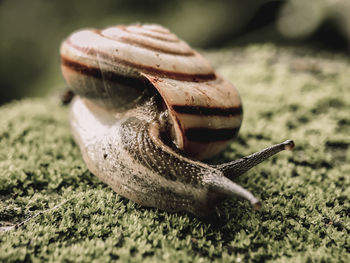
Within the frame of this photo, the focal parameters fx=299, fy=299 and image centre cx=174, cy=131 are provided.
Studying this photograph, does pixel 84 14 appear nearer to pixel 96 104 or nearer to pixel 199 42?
pixel 199 42

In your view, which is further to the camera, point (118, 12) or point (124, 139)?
point (118, 12)

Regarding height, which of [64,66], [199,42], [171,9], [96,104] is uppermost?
[64,66]

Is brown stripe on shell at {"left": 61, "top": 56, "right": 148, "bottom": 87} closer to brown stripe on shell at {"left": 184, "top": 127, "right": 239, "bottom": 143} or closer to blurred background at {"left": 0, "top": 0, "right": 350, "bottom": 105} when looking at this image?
brown stripe on shell at {"left": 184, "top": 127, "right": 239, "bottom": 143}

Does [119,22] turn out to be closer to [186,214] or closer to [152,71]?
[152,71]

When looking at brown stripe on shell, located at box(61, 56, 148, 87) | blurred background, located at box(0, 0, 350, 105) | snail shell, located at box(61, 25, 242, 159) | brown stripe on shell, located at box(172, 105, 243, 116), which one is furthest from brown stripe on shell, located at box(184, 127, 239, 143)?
blurred background, located at box(0, 0, 350, 105)

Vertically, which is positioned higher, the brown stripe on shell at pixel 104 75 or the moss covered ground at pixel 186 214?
the brown stripe on shell at pixel 104 75

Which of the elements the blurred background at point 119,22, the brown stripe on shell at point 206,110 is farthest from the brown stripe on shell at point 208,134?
the blurred background at point 119,22

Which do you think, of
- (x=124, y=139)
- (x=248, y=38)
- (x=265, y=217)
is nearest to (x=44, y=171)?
(x=124, y=139)

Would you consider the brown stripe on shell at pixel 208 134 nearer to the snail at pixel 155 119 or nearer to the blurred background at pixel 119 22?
the snail at pixel 155 119
